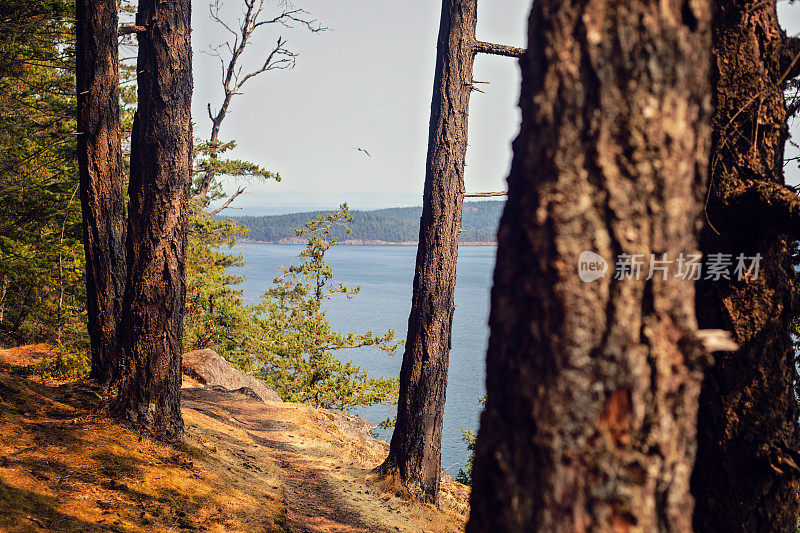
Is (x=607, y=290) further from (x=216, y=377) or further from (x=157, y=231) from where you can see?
(x=216, y=377)

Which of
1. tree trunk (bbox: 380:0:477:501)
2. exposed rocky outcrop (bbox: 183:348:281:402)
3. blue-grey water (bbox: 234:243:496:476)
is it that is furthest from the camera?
blue-grey water (bbox: 234:243:496:476)

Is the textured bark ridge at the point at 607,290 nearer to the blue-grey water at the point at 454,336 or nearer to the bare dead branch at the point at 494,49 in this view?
the bare dead branch at the point at 494,49

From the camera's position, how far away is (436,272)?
6.91 meters

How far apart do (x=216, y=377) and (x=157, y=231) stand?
331 inches

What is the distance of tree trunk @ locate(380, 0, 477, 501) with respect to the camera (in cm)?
688

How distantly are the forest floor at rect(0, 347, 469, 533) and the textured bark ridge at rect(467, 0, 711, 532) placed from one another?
309cm

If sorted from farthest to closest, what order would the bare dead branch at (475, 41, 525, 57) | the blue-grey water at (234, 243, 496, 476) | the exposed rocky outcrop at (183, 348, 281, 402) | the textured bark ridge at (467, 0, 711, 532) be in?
the blue-grey water at (234, 243, 496, 476) < the exposed rocky outcrop at (183, 348, 281, 402) < the bare dead branch at (475, 41, 525, 57) < the textured bark ridge at (467, 0, 711, 532)

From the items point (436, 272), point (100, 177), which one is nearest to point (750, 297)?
point (436, 272)

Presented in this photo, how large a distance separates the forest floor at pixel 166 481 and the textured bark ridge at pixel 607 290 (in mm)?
3089

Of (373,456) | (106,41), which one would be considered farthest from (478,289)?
(106,41)

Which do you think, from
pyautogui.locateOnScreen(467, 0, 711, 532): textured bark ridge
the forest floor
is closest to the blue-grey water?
the forest floor

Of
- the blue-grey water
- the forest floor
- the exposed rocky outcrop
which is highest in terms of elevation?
the forest floor

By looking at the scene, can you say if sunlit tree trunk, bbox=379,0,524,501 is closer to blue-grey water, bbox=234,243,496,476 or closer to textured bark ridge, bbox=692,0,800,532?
blue-grey water, bbox=234,243,496,476

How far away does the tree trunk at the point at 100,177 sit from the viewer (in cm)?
590
